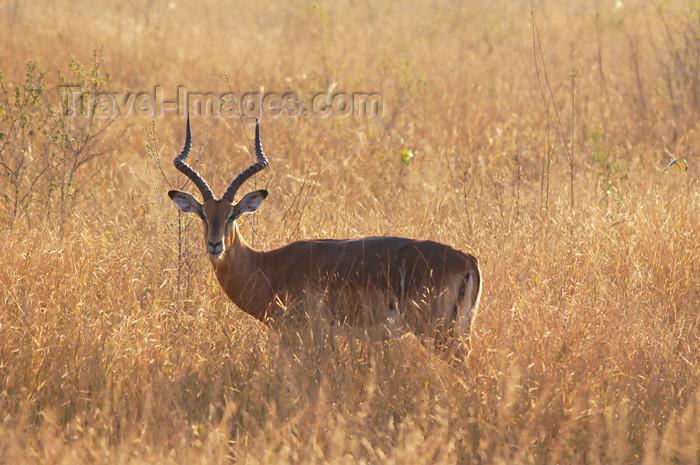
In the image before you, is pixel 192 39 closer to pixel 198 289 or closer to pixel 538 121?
pixel 538 121

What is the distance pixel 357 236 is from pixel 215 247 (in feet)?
5.41

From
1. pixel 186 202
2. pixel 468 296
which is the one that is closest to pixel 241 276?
pixel 186 202

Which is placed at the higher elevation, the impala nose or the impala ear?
the impala ear

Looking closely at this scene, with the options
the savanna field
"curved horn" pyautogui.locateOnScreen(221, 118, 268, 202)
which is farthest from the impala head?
the savanna field

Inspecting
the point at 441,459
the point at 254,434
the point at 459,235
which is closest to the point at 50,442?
the point at 254,434

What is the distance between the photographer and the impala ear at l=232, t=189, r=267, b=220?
516 centimetres

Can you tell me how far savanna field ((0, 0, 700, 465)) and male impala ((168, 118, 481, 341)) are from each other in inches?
7.1

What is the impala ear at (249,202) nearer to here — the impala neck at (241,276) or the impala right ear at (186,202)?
the impala neck at (241,276)

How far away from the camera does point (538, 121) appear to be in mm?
10062

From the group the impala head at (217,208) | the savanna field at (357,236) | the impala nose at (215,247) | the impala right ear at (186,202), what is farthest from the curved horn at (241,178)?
the savanna field at (357,236)

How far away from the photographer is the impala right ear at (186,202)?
16.8 ft

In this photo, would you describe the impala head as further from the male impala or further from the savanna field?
the savanna field

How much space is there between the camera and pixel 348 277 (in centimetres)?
483

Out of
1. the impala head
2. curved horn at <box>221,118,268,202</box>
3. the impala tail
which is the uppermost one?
curved horn at <box>221,118,268,202</box>
